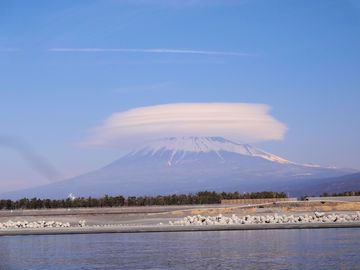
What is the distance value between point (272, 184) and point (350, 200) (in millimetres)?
140633

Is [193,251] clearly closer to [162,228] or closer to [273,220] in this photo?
[162,228]

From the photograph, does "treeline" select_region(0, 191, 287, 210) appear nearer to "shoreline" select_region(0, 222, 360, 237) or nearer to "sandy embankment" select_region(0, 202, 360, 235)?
"sandy embankment" select_region(0, 202, 360, 235)

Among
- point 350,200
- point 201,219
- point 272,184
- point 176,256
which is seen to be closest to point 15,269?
point 176,256

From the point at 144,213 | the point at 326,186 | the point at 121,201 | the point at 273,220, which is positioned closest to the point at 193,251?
the point at 273,220

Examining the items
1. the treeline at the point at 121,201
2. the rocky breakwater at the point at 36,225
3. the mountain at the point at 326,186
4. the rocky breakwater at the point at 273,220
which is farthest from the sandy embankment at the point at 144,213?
the mountain at the point at 326,186

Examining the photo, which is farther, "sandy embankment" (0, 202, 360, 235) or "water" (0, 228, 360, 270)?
"sandy embankment" (0, 202, 360, 235)

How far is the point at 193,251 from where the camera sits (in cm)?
2550

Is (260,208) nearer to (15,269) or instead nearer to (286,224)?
(286,224)

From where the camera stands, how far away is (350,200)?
4703cm

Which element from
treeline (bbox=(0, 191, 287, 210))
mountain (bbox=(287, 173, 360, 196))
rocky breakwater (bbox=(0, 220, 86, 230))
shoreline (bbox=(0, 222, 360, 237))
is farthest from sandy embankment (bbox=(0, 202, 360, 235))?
mountain (bbox=(287, 173, 360, 196))

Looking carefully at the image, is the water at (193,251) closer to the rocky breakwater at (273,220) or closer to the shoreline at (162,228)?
the shoreline at (162,228)

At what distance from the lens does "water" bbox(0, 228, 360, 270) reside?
861 inches

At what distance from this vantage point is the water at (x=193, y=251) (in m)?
21.9

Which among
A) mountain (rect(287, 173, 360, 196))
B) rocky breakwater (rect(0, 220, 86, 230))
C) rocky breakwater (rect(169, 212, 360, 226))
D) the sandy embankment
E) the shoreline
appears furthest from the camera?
mountain (rect(287, 173, 360, 196))
